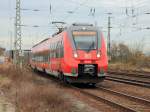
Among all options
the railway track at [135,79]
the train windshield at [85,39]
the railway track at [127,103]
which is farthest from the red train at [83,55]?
the railway track at [127,103]

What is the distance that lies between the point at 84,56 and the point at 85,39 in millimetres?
1163

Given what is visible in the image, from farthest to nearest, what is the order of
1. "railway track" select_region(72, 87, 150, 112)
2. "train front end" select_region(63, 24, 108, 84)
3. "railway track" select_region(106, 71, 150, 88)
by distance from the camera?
"railway track" select_region(106, 71, 150, 88)
"train front end" select_region(63, 24, 108, 84)
"railway track" select_region(72, 87, 150, 112)

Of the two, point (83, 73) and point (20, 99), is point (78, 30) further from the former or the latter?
point (20, 99)

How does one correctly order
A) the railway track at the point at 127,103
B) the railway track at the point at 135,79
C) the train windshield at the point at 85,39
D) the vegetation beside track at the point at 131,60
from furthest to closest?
the vegetation beside track at the point at 131,60 < the railway track at the point at 135,79 < the train windshield at the point at 85,39 < the railway track at the point at 127,103

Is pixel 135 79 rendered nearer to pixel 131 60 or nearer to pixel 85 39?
pixel 85 39

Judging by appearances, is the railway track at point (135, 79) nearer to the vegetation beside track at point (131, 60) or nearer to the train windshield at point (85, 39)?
the train windshield at point (85, 39)

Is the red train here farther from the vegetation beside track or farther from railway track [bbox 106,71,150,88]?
the vegetation beside track

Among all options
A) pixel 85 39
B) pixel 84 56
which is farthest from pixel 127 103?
pixel 85 39

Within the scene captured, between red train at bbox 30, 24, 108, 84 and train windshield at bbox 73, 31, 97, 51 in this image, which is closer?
red train at bbox 30, 24, 108, 84

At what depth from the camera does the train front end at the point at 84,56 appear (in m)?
24.9

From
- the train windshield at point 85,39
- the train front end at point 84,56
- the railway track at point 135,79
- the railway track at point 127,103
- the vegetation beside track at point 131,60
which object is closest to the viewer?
the railway track at point 127,103

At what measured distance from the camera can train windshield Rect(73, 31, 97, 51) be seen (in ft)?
83.4

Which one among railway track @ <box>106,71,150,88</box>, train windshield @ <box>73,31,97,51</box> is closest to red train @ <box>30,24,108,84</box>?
train windshield @ <box>73,31,97,51</box>

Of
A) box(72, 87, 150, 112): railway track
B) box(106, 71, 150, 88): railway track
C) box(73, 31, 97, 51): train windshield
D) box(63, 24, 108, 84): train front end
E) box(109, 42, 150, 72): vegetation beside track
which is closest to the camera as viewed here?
box(72, 87, 150, 112): railway track
